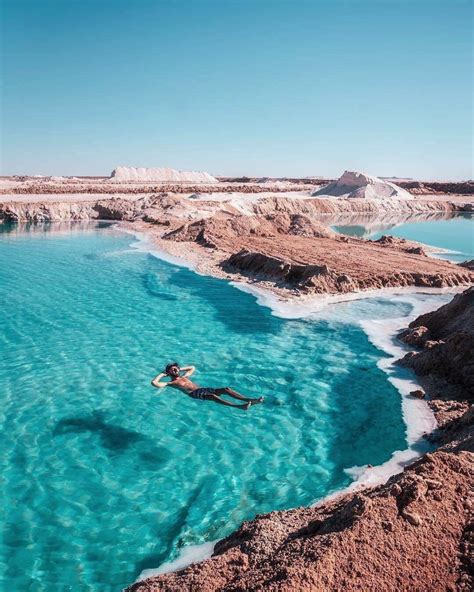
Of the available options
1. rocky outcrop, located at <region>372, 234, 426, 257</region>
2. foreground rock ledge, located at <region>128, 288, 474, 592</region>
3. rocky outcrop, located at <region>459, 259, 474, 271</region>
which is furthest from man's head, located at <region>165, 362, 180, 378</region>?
rocky outcrop, located at <region>372, 234, 426, 257</region>

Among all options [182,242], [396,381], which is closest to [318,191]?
[182,242]

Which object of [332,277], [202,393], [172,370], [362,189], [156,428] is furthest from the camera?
[362,189]

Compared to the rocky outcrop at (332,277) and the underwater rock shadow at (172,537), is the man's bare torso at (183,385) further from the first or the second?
the rocky outcrop at (332,277)

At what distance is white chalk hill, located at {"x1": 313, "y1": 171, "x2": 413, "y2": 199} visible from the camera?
195ft

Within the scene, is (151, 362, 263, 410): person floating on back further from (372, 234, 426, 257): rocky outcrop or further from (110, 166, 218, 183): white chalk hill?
(110, 166, 218, 183): white chalk hill

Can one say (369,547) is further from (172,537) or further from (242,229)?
(242,229)

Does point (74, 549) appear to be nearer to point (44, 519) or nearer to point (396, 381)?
point (44, 519)

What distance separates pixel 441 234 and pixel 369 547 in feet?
112

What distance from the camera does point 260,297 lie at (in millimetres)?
15945

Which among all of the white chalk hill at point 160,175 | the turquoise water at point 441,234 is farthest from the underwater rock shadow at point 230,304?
the white chalk hill at point 160,175

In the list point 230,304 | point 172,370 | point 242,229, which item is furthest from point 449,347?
point 242,229

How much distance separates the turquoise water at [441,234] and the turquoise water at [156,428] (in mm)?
13938

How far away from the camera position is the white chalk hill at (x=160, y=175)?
118500 millimetres

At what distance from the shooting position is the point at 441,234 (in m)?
34.6
